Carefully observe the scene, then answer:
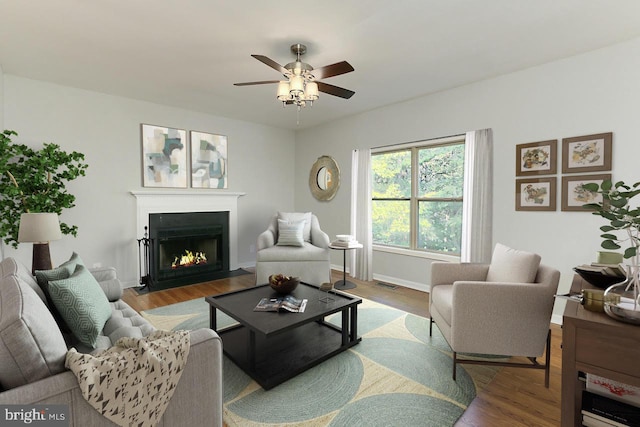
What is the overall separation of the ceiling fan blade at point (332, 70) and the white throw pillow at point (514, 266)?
1.86 meters

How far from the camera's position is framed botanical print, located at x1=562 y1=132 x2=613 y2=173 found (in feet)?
8.91

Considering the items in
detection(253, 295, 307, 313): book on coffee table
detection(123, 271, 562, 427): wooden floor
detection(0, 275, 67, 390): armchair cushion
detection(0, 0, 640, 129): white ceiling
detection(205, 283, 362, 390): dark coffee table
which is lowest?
detection(123, 271, 562, 427): wooden floor

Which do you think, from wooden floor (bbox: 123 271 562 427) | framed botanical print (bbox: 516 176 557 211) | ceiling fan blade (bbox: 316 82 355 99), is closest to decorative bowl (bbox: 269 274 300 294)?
wooden floor (bbox: 123 271 562 427)

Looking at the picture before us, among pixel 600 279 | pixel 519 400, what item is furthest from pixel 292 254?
pixel 600 279

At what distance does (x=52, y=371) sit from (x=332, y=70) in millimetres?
2342

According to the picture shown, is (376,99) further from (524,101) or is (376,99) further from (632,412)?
(632,412)

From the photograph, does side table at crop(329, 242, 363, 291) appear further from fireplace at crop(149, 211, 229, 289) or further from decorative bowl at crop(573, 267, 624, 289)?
decorative bowl at crop(573, 267, 624, 289)

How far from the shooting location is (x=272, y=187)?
575 cm

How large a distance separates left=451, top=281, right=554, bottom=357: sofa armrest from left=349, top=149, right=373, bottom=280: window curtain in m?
2.54

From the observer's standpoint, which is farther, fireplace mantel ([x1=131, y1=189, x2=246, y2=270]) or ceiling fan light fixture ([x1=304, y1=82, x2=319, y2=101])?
fireplace mantel ([x1=131, y1=189, x2=246, y2=270])

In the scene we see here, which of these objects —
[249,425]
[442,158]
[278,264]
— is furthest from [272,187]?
[249,425]

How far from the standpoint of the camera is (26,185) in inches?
124

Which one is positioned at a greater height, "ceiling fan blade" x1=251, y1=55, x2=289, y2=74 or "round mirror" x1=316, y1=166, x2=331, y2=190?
"ceiling fan blade" x1=251, y1=55, x2=289, y2=74

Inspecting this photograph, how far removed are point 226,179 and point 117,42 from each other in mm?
2613
